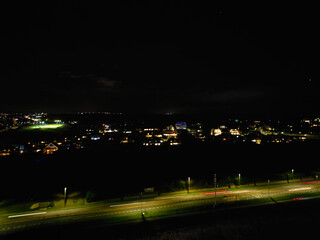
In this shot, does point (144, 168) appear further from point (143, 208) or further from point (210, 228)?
point (210, 228)

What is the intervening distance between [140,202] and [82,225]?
681cm

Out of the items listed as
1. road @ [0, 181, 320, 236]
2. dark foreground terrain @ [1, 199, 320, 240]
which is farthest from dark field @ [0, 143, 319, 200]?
dark foreground terrain @ [1, 199, 320, 240]

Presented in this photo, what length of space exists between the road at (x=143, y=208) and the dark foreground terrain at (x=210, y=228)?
86 cm

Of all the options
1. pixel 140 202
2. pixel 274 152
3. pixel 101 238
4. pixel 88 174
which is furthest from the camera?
pixel 274 152

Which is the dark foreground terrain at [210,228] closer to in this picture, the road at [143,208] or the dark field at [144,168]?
the road at [143,208]

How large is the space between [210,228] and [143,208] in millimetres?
7556

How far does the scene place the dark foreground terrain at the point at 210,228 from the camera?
51.3 ft

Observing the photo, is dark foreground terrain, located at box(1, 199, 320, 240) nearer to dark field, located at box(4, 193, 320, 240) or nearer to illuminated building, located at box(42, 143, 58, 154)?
dark field, located at box(4, 193, 320, 240)

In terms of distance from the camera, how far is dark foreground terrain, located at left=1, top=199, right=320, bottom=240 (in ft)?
51.3

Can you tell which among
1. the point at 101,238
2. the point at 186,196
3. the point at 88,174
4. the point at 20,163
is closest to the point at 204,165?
the point at 186,196

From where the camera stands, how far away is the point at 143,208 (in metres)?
19.6

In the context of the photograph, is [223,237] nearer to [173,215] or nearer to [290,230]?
[173,215]

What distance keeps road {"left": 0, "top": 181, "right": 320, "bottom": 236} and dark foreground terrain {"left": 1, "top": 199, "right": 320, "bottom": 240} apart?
0.86m

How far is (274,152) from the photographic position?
161 ft
